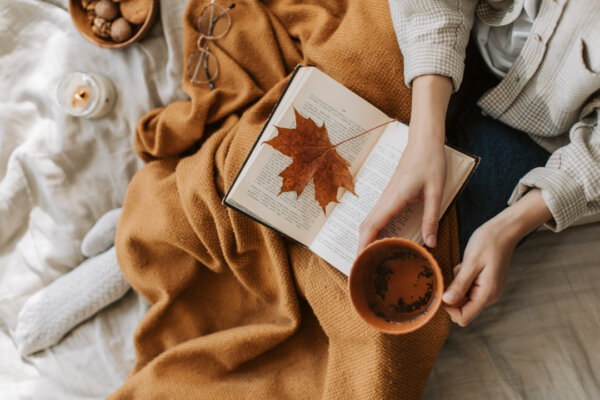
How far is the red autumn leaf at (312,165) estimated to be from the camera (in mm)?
666

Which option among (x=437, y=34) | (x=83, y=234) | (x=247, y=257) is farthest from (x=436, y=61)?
(x=83, y=234)

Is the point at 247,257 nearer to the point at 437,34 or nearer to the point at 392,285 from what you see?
the point at 392,285

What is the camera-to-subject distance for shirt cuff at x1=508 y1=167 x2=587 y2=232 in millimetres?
590

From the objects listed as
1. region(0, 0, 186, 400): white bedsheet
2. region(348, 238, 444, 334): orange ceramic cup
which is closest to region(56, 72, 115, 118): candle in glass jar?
region(0, 0, 186, 400): white bedsheet

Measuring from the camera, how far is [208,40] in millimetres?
857

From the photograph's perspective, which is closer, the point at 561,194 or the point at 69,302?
the point at 561,194

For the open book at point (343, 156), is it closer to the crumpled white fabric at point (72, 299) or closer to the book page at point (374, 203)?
the book page at point (374, 203)

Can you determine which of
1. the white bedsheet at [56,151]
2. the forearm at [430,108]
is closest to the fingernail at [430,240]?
the forearm at [430,108]

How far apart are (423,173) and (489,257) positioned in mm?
145

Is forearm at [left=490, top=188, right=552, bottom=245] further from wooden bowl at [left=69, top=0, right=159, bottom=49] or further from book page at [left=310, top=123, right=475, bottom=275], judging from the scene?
wooden bowl at [left=69, top=0, right=159, bottom=49]

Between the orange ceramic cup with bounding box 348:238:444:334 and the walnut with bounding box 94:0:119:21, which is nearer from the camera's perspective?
the orange ceramic cup with bounding box 348:238:444:334

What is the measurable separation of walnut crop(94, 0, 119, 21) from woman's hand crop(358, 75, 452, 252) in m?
0.66

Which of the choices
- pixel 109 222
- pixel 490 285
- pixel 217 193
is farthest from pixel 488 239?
pixel 109 222

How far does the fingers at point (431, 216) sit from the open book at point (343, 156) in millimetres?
49
